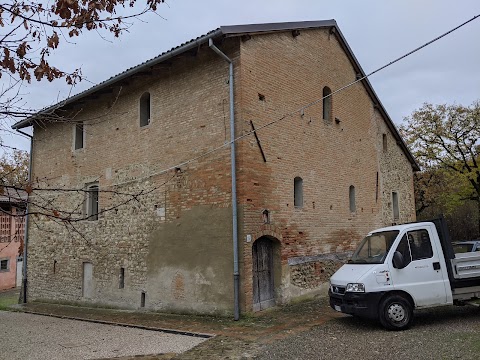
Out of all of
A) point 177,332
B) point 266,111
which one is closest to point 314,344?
point 177,332

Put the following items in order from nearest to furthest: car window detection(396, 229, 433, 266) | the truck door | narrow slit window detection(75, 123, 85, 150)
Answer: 1. the truck door
2. car window detection(396, 229, 433, 266)
3. narrow slit window detection(75, 123, 85, 150)

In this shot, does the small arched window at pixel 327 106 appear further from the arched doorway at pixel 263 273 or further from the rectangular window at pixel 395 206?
the rectangular window at pixel 395 206

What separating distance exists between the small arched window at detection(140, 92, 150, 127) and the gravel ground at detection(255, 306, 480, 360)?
795 centimetres

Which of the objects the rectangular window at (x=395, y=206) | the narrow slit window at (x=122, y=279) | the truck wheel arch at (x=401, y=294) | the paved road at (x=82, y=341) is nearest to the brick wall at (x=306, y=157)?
the rectangular window at (x=395, y=206)

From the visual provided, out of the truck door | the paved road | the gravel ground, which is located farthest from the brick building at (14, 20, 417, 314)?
the truck door

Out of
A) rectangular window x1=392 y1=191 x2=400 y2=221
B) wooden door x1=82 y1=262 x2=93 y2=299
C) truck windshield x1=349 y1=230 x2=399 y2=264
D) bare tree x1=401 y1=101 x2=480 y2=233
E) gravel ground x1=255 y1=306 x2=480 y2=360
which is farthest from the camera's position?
bare tree x1=401 y1=101 x2=480 y2=233

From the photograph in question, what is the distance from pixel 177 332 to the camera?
8867 mm

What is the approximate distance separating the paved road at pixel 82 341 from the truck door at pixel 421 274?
417cm

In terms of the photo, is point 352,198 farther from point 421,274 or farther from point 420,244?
point 421,274

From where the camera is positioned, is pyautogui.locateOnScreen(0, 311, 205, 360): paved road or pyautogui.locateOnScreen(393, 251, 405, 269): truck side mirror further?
pyautogui.locateOnScreen(393, 251, 405, 269): truck side mirror

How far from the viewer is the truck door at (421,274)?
8.25m

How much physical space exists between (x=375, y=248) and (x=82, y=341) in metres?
6.42

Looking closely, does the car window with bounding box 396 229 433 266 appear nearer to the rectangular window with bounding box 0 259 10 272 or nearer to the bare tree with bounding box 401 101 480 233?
the bare tree with bounding box 401 101 480 233

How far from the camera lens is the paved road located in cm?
767
